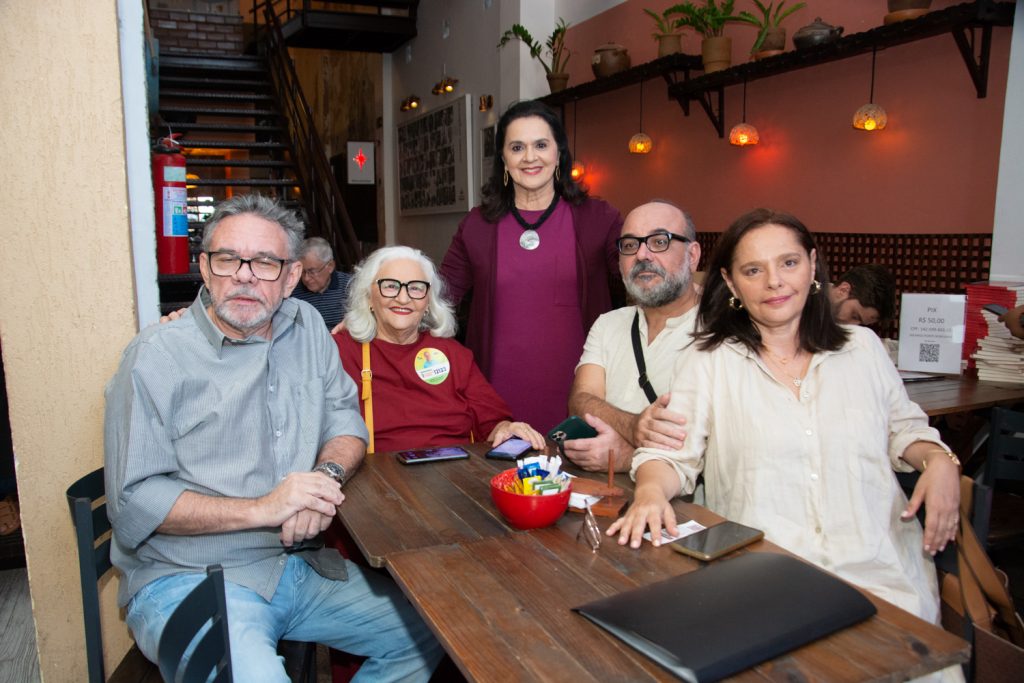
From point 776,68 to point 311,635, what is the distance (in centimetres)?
410

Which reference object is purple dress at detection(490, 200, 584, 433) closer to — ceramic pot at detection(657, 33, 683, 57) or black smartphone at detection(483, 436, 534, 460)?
black smartphone at detection(483, 436, 534, 460)

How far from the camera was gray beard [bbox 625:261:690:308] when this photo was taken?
2311 mm

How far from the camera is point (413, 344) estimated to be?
100 inches

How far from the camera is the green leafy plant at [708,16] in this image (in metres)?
5.03

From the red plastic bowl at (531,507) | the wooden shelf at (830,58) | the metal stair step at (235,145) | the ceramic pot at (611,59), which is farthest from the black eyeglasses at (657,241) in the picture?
the metal stair step at (235,145)

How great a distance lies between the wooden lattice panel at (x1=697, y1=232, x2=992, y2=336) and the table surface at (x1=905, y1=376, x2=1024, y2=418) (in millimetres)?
727

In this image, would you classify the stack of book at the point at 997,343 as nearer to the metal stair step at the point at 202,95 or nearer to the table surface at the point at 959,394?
the table surface at the point at 959,394

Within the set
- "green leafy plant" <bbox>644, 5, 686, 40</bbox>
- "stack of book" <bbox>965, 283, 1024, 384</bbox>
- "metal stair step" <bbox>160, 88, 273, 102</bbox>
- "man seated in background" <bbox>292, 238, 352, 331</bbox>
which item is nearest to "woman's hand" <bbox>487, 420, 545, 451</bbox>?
"stack of book" <bbox>965, 283, 1024, 384</bbox>

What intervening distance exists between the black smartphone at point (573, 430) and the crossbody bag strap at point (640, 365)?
296mm

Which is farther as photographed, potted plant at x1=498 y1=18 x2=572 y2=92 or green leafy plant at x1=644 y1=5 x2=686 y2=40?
potted plant at x1=498 y1=18 x2=572 y2=92

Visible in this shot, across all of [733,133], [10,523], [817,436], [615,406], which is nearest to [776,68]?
[733,133]

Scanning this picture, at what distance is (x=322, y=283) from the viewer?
484 cm

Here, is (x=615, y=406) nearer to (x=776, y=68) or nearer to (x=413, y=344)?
(x=413, y=344)

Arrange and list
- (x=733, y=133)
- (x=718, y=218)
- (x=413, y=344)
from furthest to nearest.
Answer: (x=718, y=218) < (x=733, y=133) < (x=413, y=344)
